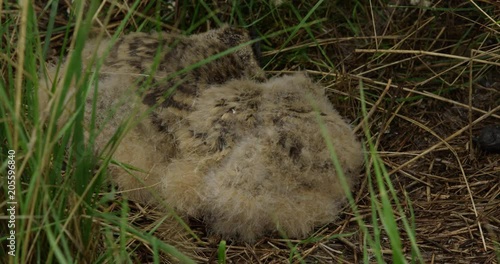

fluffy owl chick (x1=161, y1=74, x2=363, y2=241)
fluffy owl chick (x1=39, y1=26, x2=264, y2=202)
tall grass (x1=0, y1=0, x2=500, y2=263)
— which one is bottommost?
fluffy owl chick (x1=161, y1=74, x2=363, y2=241)

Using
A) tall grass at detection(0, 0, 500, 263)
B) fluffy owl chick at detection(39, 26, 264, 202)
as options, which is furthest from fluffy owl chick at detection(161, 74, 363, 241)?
tall grass at detection(0, 0, 500, 263)

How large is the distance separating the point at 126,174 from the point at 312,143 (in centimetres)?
85

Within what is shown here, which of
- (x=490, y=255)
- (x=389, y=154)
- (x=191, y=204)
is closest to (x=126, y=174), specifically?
(x=191, y=204)

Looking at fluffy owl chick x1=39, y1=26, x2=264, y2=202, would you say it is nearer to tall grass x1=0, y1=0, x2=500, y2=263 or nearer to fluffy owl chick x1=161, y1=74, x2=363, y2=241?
fluffy owl chick x1=161, y1=74, x2=363, y2=241

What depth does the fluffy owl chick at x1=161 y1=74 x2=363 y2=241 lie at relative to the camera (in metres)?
3.38

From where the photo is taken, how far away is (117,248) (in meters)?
2.60

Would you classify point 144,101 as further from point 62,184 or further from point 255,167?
point 62,184

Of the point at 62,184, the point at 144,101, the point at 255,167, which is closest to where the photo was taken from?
the point at 62,184

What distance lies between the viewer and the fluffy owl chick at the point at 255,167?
11.1ft

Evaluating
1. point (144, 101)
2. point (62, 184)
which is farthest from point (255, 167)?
point (62, 184)

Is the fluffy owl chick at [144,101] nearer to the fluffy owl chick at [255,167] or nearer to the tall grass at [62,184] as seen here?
the fluffy owl chick at [255,167]

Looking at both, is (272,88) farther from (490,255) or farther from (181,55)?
(490,255)

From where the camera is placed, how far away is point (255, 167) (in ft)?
11.1

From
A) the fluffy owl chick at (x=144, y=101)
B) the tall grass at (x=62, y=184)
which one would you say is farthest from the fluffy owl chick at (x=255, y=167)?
the tall grass at (x=62, y=184)
